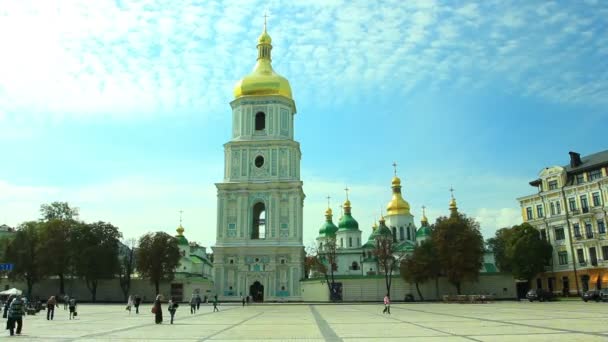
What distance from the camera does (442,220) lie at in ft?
184

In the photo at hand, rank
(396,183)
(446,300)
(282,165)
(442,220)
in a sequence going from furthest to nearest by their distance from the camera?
(396,183) < (282,165) < (442,220) < (446,300)

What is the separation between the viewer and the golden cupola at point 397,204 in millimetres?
87250

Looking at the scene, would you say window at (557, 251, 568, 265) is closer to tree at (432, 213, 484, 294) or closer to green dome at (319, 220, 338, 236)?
tree at (432, 213, 484, 294)

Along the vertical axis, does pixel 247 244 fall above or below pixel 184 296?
above

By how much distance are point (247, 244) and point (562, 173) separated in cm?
3640

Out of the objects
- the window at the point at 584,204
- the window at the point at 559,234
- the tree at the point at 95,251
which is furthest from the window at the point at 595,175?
the tree at the point at 95,251

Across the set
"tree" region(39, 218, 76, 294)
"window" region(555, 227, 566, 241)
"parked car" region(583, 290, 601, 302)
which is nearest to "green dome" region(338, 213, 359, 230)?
"window" region(555, 227, 566, 241)

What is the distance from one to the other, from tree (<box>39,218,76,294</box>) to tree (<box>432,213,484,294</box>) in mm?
39974

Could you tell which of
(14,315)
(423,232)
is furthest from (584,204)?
(14,315)

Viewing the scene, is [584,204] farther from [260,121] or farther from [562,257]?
[260,121]

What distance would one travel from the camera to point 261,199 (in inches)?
2491

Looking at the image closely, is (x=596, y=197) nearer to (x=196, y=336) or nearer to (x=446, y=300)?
(x=446, y=300)

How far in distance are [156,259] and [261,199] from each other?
13659mm

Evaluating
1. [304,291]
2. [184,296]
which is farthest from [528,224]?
[184,296]
